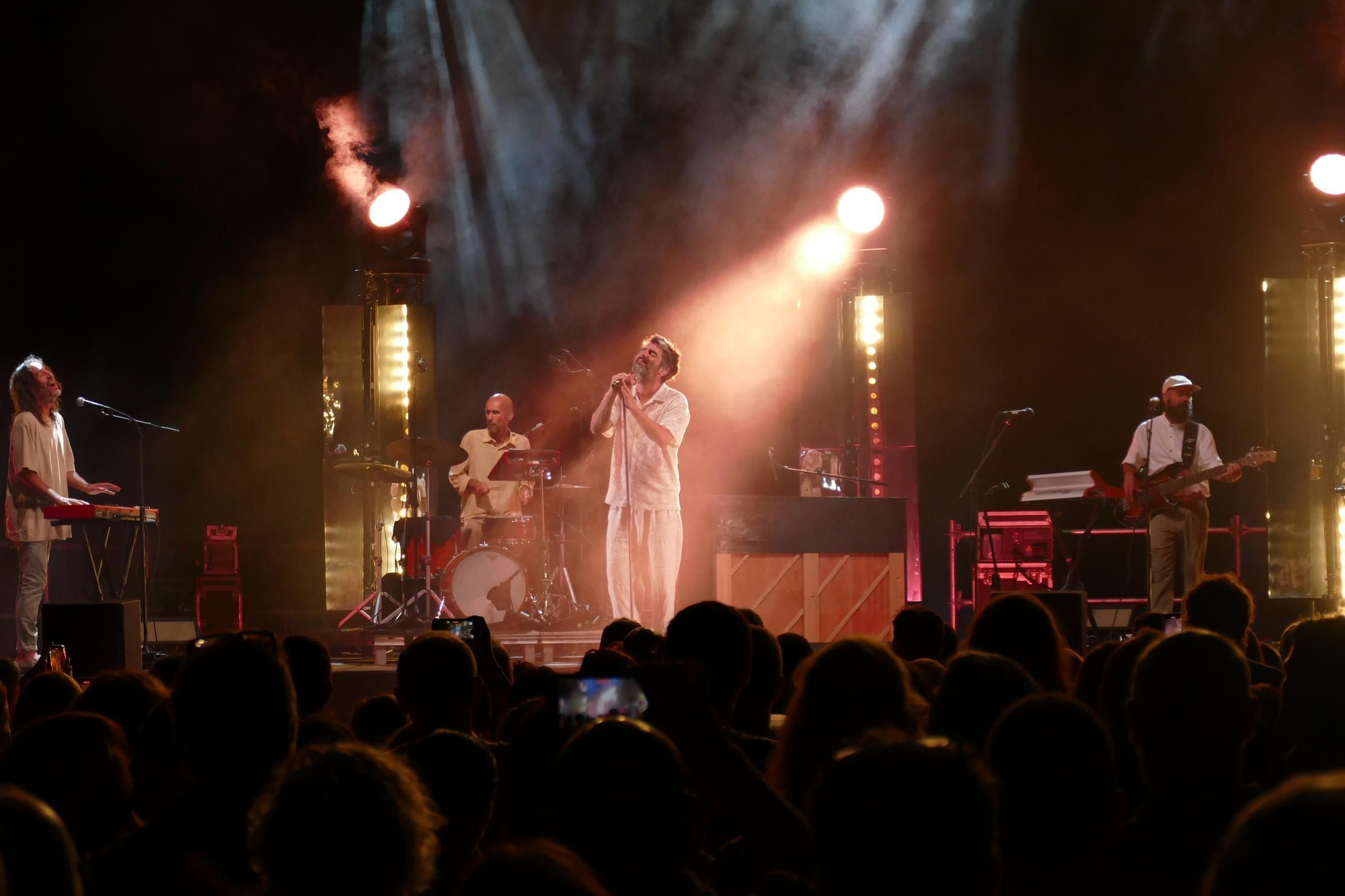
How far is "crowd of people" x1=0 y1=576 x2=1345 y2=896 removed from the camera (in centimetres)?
122

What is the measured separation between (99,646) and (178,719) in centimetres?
423

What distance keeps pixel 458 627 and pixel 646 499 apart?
518 centimetres

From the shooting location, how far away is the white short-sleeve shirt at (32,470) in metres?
9.50

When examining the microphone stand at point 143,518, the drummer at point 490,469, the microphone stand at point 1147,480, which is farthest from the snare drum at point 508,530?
the microphone stand at point 1147,480

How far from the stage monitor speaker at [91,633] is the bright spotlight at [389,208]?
6059 millimetres

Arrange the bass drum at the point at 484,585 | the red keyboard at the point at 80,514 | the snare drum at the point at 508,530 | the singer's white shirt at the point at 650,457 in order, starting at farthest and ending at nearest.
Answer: the snare drum at the point at 508,530 → the bass drum at the point at 484,585 → the singer's white shirt at the point at 650,457 → the red keyboard at the point at 80,514

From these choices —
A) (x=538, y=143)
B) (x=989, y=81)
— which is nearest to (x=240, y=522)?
(x=538, y=143)

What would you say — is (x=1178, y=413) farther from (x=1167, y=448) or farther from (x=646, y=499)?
(x=646, y=499)

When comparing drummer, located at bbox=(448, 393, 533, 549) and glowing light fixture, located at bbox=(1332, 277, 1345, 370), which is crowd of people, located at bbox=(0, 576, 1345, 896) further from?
glowing light fixture, located at bbox=(1332, 277, 1345, 370)

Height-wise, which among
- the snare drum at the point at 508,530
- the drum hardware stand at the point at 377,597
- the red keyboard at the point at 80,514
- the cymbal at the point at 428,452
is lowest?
the drum hardware stand at the point at 377,597

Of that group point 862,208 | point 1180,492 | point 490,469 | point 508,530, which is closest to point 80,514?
point 508,530

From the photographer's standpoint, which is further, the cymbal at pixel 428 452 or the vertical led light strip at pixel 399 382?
A: the vertical led light strip at pixel 399 382

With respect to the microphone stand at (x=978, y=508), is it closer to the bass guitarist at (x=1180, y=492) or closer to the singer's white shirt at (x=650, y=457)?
the bass guitarist at (x=1180, y=492)

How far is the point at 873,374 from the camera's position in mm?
12078
